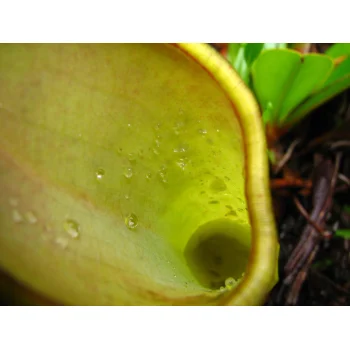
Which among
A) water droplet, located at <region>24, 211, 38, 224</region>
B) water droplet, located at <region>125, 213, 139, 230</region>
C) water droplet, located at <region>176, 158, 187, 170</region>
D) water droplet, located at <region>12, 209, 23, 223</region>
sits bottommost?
water droplet, located at <region>125, 213, 139, 230</region>

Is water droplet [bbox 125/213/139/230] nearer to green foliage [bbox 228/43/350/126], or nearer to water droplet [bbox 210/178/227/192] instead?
water droplet [bbox 210/178/227/192]

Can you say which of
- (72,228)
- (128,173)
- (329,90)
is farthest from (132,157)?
(329,90)

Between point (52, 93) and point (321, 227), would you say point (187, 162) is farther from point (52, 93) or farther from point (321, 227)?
point (321, 227)

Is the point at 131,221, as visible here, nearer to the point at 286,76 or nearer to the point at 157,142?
the point at 157,142

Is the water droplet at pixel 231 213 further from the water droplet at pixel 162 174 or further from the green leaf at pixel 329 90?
the green leaf at pixel 329 90

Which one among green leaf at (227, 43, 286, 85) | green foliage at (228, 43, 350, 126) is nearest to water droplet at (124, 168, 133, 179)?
green foliage at (228, 43, 350, 126)
